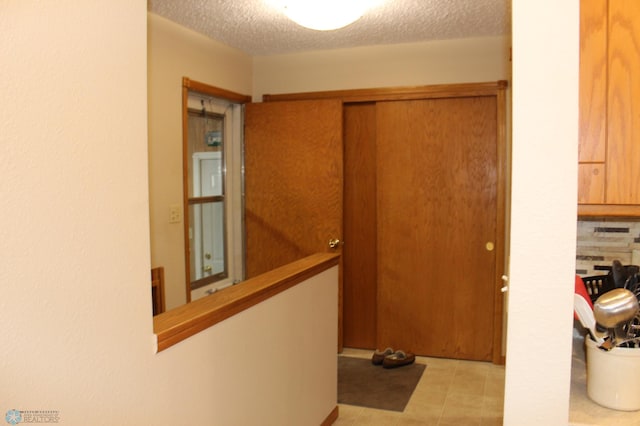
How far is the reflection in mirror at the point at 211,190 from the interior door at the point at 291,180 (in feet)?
0.33

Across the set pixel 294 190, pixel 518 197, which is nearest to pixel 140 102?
pixel 518 197

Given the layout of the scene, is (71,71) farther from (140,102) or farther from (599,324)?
(599,324)

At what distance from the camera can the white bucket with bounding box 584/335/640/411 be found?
3.86ft

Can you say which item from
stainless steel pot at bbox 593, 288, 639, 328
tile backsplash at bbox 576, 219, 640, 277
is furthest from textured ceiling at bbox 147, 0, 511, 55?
stainless steel pot at bbox 593, 288, 639, 328

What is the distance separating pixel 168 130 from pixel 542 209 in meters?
2.55

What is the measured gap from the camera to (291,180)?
3.86 metres

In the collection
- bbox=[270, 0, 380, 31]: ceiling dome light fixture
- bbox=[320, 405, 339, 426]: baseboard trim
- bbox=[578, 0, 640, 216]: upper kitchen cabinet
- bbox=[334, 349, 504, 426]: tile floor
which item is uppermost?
bbox=[270, 0, 380, 31]: ceiling dome light fixture

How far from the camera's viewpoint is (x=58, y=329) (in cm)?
108

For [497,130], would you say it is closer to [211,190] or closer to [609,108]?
[211,190]

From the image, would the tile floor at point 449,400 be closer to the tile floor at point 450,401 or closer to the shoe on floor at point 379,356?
the tile floor at point 450,401

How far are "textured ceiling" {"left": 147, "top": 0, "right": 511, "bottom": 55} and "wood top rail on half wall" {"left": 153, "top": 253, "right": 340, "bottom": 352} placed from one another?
4.90 feet

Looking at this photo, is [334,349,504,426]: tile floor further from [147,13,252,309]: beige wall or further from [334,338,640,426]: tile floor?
[147,13,252,309]: beige wall

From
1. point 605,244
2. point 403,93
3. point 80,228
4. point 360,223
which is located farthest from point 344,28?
point 80,228

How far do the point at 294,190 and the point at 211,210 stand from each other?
0.62m
